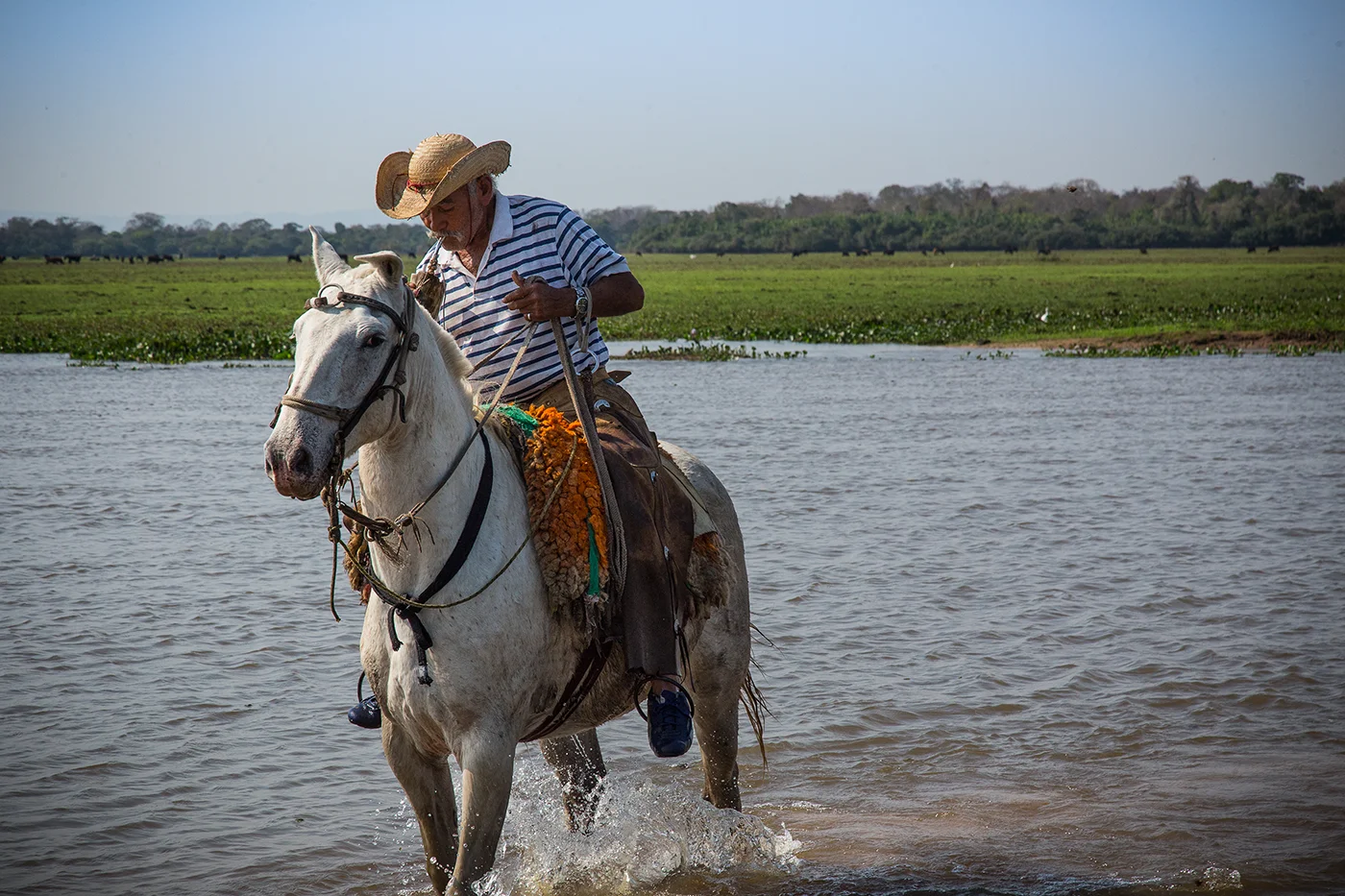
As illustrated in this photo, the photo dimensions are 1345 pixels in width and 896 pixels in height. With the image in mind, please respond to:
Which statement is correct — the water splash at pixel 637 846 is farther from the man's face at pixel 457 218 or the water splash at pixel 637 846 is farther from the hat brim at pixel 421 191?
the hat brim at pixel 421 191

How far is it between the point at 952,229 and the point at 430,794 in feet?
436

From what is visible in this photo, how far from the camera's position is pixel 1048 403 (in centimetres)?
2178

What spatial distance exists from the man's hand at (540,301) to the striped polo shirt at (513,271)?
0.15 m

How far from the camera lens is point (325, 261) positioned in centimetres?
390

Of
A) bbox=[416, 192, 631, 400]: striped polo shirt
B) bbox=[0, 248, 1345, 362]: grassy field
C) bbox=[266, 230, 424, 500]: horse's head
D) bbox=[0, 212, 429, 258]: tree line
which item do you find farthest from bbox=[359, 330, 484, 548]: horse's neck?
bbox=[0, 212, 429, 258]: tree line

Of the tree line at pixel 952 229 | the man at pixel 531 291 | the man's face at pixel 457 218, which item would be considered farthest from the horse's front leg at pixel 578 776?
the tree line at pixel 952 229

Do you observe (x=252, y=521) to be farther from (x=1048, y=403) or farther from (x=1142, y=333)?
(x=1142, y=333)

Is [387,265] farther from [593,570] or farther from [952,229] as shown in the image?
[952,229]

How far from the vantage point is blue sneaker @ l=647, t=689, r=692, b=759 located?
14.9ft

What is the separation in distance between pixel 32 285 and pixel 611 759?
56.8 metres

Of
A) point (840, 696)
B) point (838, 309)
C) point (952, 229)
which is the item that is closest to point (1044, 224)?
point (952, 229)

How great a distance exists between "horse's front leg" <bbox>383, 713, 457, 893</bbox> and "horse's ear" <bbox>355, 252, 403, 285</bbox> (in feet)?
4.73

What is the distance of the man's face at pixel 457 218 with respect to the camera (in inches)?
178

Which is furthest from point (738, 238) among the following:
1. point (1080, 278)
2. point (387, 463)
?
point (387, 463)
